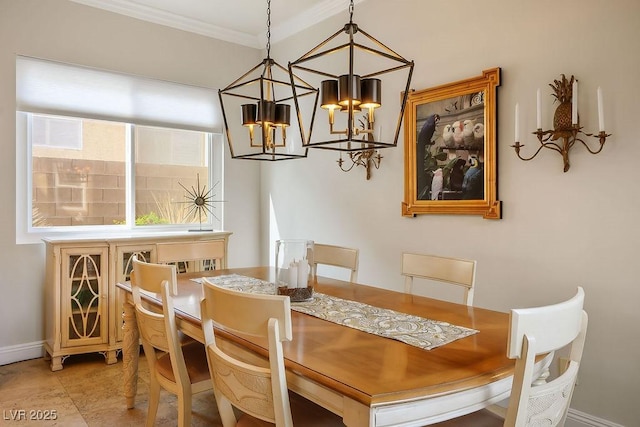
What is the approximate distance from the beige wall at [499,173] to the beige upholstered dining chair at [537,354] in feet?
3.48

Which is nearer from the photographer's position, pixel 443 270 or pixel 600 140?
pixel 600 140

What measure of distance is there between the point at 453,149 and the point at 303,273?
1365 mm

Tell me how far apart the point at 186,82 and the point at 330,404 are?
3.54 metres

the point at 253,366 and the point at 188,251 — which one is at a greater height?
the point at 188,251

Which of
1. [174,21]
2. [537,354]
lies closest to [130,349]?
[537,354]

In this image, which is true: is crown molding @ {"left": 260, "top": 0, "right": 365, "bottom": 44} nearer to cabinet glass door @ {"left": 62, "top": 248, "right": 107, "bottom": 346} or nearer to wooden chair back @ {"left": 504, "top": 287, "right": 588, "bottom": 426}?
cabinet glass door @ {"left": 62, "top": 248, "right": 107, "bottom": 346}

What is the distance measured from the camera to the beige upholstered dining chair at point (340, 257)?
266cm

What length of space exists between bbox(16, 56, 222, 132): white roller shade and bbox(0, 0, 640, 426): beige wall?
88 millimetres

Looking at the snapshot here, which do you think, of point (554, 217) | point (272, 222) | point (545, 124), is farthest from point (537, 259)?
point (272, 222)

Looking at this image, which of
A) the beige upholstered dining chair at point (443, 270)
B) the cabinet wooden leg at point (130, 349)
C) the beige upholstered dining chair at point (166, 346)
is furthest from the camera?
the cabinet wooden leg at point (130, 349)

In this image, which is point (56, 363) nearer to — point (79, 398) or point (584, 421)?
point (79, 398)

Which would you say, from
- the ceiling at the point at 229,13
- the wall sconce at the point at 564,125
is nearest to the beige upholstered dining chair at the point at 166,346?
the wall sconce at the point at 564,125

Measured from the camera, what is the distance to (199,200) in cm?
421

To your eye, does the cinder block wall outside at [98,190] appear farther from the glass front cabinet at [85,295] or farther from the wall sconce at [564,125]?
the wall sconce at [564,125]
